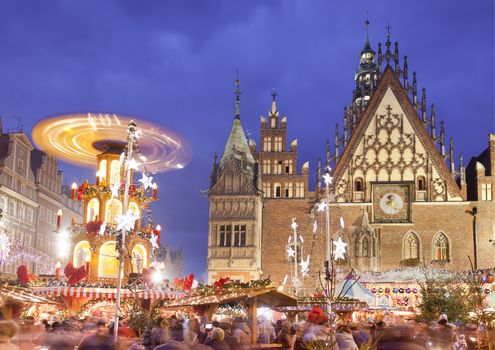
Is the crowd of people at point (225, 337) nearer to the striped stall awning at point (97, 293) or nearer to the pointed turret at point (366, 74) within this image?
the striped stall awning at point (97, 293)

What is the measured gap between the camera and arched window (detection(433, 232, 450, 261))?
4309cm

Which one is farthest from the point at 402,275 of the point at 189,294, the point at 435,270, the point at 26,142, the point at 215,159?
the point at 26,142

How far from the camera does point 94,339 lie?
8891 mm

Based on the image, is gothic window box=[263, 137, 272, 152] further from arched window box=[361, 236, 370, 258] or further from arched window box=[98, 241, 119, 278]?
arched window box=[98, 241, 119, 278]

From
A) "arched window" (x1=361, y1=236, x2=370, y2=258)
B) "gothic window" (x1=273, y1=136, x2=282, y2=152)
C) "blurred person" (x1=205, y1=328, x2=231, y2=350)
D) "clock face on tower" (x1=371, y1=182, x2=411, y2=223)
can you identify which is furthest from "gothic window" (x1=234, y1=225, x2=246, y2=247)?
"blurred person" (x1=205, y1=328, x2=231, y2=350)

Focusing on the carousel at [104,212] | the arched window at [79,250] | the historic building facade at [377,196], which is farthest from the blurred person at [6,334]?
the historic building facade at [377,196]

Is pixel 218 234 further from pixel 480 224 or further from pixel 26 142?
pixel 26 142

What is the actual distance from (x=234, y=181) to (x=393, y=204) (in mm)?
10637

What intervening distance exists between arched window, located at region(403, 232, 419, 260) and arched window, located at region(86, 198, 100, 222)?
24135 mm

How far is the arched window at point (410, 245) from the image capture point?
43531 mm

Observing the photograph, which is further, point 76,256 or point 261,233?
point 261,233

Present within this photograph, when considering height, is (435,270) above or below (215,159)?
below

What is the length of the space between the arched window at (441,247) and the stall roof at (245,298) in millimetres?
24174

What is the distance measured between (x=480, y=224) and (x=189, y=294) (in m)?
25.2
